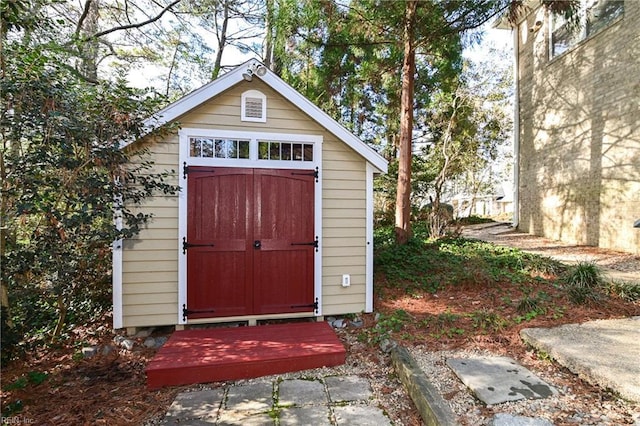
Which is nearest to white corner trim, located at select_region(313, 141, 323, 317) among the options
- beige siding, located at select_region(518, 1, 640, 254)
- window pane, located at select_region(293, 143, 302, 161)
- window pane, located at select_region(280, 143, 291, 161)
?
window pane, located at select_region(293, 143, 302, 161)

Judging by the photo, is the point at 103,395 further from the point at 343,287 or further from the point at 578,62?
the point at 578,62

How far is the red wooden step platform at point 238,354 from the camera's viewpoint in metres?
2.92

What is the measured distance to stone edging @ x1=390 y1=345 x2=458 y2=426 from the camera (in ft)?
7.02

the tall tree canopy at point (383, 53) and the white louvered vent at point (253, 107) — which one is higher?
the tall tree canopy at point (383, 53)

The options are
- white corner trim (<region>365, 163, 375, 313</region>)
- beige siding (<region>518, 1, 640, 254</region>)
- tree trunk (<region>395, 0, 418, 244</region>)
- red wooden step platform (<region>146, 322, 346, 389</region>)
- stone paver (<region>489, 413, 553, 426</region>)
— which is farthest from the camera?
beige siding (<region>518, 1, 640, 254</region>)

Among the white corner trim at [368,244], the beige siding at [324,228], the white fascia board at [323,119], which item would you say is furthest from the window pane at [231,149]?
the white corner trim at [368,244]

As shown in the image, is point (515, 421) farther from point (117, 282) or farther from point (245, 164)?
point (117, 282)

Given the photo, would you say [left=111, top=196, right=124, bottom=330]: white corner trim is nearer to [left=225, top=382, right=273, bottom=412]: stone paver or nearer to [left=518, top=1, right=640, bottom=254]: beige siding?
[left=225, top=382, right=273, bottom=412]: stone paver

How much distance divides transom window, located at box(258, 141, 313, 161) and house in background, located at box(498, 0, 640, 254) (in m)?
6.19

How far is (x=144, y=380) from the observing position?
303 cm

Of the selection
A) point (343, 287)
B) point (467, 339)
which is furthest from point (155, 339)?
point (467, 339)

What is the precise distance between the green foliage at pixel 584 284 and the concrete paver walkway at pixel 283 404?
3.29m

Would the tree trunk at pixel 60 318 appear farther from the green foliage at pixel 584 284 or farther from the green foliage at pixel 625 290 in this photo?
the green foliage at pixel 625 290

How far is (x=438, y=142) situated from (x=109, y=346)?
964 centimetres
